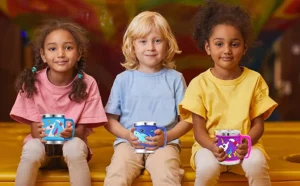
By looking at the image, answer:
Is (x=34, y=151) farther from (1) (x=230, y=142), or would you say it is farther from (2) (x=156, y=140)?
(1) (x=230, y=142)

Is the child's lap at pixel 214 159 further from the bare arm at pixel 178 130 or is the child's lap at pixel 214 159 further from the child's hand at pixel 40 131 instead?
Result: the child's hand at pixel 40 131

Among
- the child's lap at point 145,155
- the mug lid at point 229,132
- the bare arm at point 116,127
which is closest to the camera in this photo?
the mug lid at point 229,132

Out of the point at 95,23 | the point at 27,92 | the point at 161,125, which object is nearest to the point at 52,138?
the point at 27,92

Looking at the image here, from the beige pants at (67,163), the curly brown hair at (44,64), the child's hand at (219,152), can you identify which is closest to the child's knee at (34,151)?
the beige pants at (67,163)

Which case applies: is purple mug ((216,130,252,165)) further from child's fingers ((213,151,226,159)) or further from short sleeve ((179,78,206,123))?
short sleeve ((179,78,206,123))

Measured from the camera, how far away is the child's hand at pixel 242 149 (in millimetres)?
2605

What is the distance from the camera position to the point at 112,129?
2.99m

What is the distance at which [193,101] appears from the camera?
2.79 meters

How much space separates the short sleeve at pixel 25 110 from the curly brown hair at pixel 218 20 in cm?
79

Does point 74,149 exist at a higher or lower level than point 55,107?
lower

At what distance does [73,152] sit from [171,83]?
0.56 meters

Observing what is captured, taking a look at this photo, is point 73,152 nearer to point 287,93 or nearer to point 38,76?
point 38,76

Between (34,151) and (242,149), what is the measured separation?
0.88 meters

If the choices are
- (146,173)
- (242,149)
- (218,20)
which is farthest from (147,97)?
(242,149)
